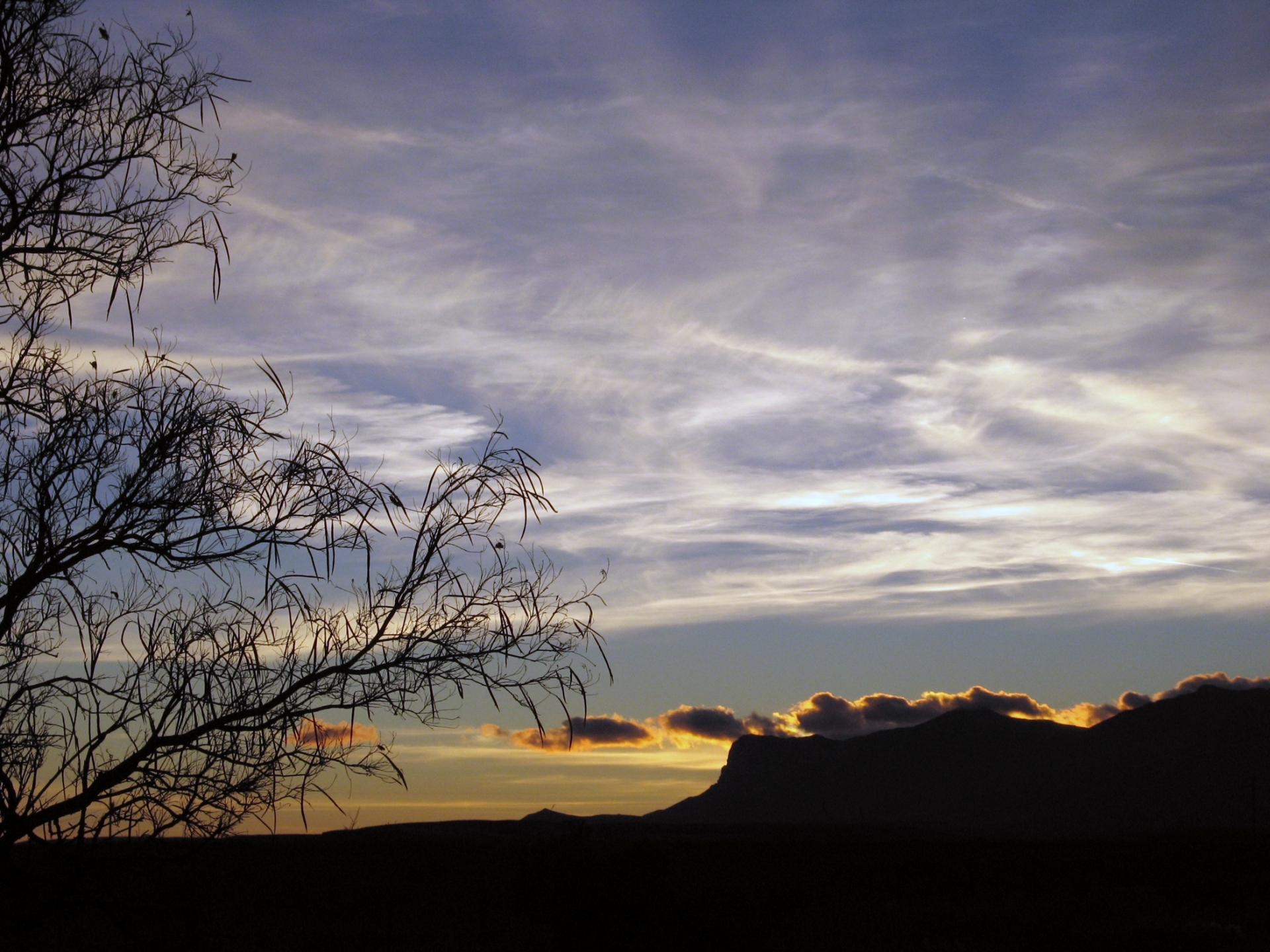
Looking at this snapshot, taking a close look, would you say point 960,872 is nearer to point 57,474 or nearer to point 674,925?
point 674,925

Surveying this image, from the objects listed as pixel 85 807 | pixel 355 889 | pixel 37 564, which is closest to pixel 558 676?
pixel 85 807

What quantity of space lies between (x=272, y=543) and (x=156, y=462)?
0.88 m

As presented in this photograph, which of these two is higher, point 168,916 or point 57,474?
point 57,474

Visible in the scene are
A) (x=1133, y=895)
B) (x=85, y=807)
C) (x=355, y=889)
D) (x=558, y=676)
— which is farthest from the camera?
(x=355, y=889)

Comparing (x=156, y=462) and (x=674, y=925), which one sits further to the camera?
(x=674, y=925)

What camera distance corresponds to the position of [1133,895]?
27.7m

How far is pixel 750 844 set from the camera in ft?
179

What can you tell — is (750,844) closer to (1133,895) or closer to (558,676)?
(1133,895)

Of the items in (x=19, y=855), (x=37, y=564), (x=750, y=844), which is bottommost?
(x=750, y=844)

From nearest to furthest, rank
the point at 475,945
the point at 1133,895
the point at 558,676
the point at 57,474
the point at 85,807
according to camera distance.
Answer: the point at 85,807 < the point at 57,474 < the point at 558,676 < the point at 475,945 < the point at 1133,895

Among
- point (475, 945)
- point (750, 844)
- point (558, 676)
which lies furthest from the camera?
point (750, 844)

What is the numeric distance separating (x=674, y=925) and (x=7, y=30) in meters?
22.8

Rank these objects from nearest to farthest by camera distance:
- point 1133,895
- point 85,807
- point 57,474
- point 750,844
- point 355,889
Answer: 1. point 85,807
2. point 57,474
3. point 1133,895
4. point 355,889
5. point 750,844

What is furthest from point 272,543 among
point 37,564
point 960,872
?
point 960,872
